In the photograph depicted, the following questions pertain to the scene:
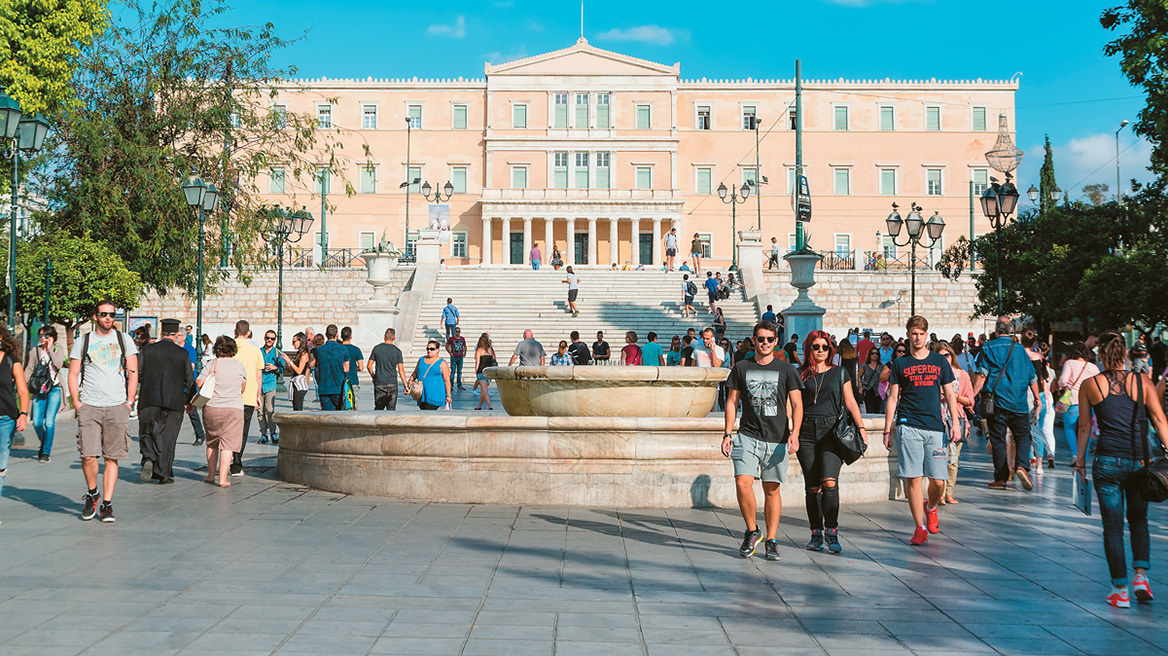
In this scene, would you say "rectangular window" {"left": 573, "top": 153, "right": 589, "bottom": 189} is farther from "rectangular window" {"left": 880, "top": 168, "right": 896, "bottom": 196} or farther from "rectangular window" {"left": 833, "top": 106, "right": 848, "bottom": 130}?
"rectangular window" {"left": 880, "top": 168, "right": 896, "bottom": 196}

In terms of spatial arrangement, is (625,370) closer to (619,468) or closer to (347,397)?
(619,468)

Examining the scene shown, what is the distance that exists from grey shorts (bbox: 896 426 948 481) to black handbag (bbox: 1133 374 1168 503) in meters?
2.03

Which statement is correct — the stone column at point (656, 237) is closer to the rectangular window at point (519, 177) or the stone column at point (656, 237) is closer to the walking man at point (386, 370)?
the rectangular window at point (519, 177)

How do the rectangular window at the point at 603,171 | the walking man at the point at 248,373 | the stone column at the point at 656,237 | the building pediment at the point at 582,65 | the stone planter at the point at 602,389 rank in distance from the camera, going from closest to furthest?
the stone planter at the point at 602,389
the walking man at the point at 248,373
the stone column at the point at 656,237
the building pediment at the point at 582,65
the rectangular window at the point at 603,171

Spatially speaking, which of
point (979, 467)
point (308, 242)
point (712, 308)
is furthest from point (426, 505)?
point (308, 242)

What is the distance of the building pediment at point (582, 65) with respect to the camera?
5797cm

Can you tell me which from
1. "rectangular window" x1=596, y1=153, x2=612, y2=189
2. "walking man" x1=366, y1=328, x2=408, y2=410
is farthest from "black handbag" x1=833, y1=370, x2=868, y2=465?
"rectangular window" x1=596, y1=153, x2=612, y2=189

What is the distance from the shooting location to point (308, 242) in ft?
187

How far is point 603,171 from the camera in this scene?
5831cm

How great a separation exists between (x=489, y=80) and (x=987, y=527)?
53582 millimetres

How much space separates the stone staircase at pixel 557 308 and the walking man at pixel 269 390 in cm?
1241

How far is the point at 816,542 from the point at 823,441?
0.70 metres

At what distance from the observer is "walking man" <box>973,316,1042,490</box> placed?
10289 millimetres

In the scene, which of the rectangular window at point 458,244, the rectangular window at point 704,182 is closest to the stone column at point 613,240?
the rectangular window at point 704,182
